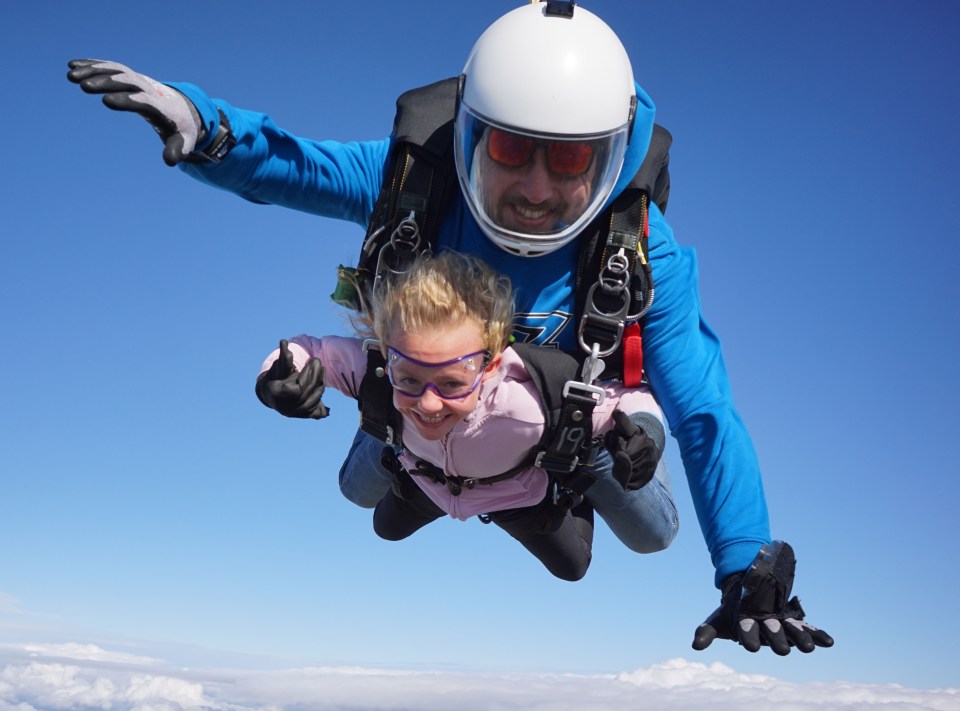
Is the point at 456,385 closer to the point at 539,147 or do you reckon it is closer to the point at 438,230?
the point at 438,230

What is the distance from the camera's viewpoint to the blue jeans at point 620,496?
4.87m

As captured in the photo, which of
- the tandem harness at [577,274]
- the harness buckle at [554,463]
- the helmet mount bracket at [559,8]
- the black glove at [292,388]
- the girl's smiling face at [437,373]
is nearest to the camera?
the black glove at [292,388]

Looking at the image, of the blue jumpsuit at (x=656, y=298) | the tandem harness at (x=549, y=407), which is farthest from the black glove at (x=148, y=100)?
the tandem harness at (x=549, y=407)

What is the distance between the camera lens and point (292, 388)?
3957 millimetres

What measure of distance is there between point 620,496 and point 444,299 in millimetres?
1386

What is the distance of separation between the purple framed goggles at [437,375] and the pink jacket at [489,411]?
4.4 inches

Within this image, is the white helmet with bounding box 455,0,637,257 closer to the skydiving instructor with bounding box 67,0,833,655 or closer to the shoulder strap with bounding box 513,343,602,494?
the skydiving instructor with bounding box 67,0,833,655

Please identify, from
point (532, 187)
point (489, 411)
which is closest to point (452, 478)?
point (489, 411)

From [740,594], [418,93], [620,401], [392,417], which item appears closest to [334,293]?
[392,417]

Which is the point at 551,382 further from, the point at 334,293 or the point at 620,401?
the point at 334,293

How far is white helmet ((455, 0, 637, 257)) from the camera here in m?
4.16

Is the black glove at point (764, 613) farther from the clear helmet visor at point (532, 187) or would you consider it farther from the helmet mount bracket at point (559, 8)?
the helmet mount bracket at point (559, 8)

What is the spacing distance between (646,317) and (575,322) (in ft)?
0.91

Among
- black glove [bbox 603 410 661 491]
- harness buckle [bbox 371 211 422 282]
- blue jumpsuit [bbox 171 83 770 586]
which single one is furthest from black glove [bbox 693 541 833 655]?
harness buckle [bbox 371 211 422 282]
